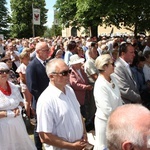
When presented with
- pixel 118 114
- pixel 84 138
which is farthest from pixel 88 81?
pixel 118 114

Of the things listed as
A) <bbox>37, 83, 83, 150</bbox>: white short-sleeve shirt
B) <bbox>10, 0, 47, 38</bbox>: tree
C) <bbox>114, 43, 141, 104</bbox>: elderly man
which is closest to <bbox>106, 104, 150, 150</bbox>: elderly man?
<bbox>37, 83, 83, 150</bbox>: white short-sleeve shirt

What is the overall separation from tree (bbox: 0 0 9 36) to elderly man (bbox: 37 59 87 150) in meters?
59.0

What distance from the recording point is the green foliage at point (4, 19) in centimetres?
6066

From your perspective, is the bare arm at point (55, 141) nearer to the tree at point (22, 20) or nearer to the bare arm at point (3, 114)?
the bare arm at point (3, 114)

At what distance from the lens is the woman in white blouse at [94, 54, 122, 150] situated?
152 inches

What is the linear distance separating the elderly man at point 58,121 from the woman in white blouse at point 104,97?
73cm

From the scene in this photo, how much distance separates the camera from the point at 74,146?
3043 mm

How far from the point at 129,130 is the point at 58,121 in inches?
56.4

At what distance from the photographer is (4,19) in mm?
62812

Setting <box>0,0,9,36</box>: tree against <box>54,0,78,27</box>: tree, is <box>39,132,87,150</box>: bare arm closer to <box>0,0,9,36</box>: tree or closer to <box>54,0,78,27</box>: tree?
<box>54,0,78,27</box>: tree

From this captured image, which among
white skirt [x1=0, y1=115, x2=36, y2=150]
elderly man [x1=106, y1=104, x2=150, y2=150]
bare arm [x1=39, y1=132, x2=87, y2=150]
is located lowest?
white skirt [x1=0, y1=115, x2=36, y2=150]

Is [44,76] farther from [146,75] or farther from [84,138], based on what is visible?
[146,75]

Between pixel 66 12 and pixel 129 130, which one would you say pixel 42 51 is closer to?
pixel 129 130

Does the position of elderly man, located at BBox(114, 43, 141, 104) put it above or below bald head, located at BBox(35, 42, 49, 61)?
below
